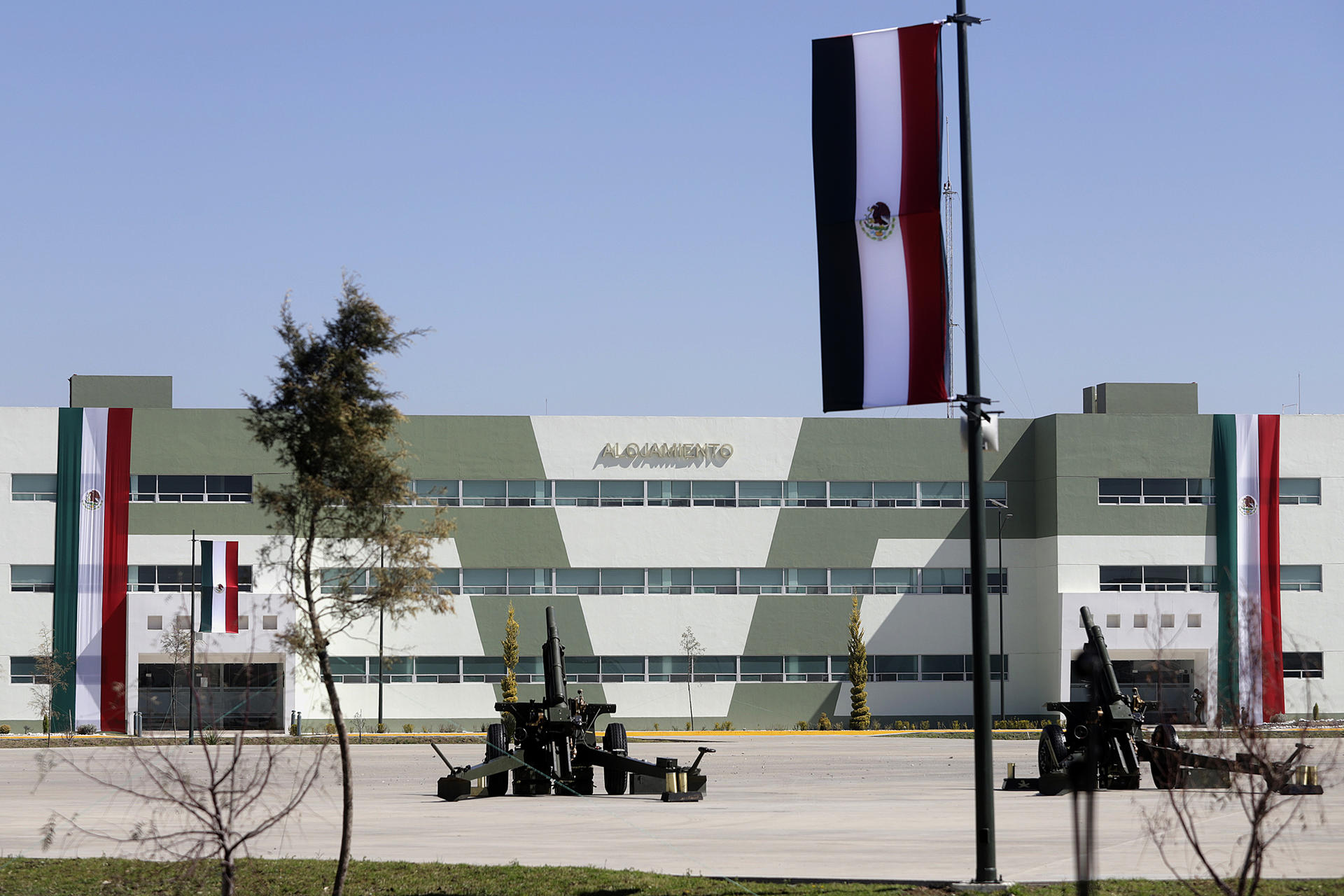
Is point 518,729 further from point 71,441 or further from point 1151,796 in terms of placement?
point 71,441

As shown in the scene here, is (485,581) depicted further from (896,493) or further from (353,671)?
(896,493)

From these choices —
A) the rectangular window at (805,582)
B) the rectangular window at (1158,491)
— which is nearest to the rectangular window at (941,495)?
the rectangular window at (805,582)

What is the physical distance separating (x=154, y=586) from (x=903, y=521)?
98.9ft

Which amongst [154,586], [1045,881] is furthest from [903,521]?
[1045,881]

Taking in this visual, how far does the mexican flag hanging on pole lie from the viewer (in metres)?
13.6

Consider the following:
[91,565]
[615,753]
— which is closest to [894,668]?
[91,565]

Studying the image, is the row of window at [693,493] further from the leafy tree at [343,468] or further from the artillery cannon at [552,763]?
the leafy tree at [343,468]

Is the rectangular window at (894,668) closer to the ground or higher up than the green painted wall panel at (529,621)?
closer to the ground

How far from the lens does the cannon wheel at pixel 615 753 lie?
2508cm

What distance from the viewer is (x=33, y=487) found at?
191ft

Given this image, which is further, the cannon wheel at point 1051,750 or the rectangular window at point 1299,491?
the rectangular window at point 1299,491

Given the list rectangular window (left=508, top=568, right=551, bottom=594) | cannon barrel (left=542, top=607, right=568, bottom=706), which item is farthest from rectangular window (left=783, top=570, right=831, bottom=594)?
cannon barrel (left=542, top=607, right=568, bottom=706)

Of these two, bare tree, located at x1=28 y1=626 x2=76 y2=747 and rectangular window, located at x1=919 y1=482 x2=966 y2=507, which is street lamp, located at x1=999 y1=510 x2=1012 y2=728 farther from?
bare tree, located at x1=28 y1=626 x2=76 y2=747

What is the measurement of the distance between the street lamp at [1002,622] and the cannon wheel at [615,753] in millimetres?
32728
